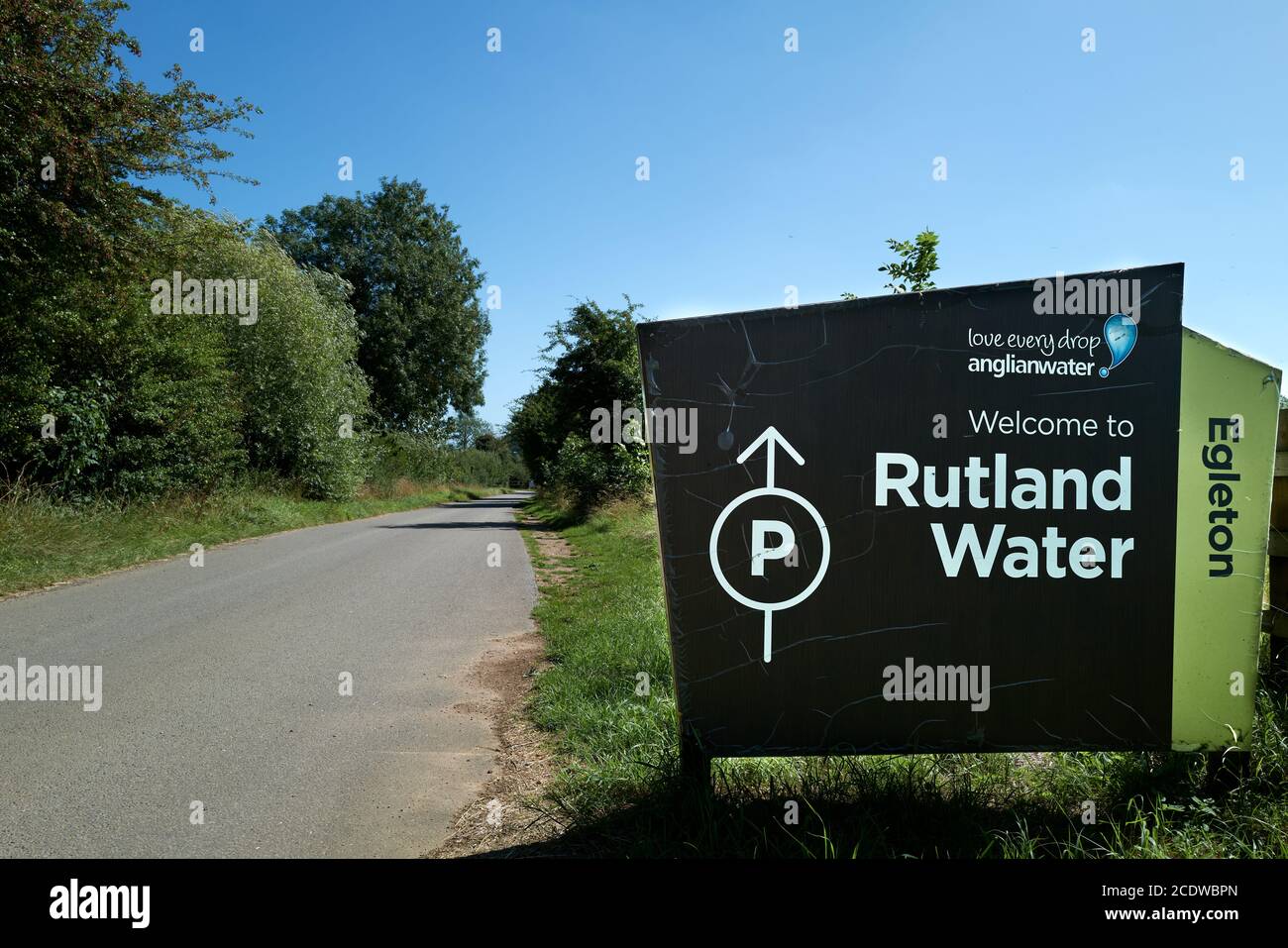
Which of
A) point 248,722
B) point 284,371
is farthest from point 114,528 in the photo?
point 284,371

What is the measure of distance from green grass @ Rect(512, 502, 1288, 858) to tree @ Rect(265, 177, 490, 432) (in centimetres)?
4729

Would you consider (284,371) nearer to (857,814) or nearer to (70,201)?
(70,201)

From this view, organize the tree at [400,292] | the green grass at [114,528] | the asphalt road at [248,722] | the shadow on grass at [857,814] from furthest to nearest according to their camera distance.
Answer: the tree at [400,292] < the green grass at [114,528] < the asphalt road at [248,722] < the shadow on grass at [857,814]

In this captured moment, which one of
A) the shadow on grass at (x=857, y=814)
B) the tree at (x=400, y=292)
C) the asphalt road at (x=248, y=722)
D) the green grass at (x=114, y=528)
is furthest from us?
the tree at (x=400, y=292)

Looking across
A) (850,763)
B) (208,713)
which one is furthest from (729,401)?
(208,713)

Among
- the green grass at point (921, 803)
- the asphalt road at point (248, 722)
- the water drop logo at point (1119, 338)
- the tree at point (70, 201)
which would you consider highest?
the tree at point (70, 201)

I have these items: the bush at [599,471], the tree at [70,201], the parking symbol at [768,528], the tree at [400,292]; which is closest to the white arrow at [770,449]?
the parking symbol at [768,528]

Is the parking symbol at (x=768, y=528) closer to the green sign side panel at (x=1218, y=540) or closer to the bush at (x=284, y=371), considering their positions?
Answer: the green sign side panel at (x=1218, y=540)

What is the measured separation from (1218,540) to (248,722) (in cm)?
533

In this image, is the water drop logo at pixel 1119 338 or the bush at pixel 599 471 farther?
the bush at pixel 599 471

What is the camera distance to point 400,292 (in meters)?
50.3

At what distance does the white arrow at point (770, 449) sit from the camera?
3.39m

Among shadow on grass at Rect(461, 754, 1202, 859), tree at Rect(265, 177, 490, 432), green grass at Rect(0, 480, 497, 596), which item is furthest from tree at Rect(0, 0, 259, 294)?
tree at Rect(265, 177, 490, 432)

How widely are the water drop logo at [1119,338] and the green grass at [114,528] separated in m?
11.9
